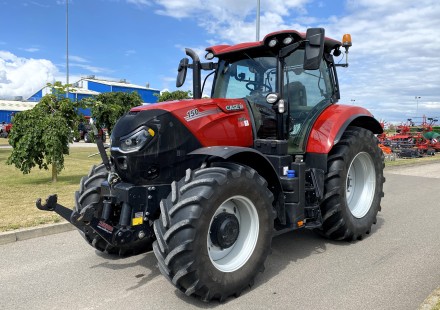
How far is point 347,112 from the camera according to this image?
523 centimetres

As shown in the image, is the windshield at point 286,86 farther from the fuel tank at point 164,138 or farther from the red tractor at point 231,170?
the fuel tank at point 164,138

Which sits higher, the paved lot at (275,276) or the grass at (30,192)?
the grass at (30,192)

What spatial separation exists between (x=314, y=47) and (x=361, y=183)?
8.35 ft

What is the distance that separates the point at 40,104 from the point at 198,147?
6.84 meters

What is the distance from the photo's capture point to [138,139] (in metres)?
3.70

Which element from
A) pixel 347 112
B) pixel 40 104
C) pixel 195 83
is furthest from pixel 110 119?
pixel 347 112

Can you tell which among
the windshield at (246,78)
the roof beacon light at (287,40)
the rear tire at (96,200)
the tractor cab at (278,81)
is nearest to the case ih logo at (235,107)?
→ the tractor cab at (278,81)

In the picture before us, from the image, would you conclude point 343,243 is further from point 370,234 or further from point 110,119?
point 110,119

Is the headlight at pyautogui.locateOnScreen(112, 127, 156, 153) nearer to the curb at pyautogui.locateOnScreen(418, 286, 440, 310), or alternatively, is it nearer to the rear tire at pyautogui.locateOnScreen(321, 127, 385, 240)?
the rear tire at pyautogui.locateOnScreen(321, 127, 385, 240)

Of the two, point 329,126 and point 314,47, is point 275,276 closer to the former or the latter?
point 329,126

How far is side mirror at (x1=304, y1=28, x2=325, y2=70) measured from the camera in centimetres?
400

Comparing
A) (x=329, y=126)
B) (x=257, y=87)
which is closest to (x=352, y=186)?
(x=329, y=126)

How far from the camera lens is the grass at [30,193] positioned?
5.85 metres

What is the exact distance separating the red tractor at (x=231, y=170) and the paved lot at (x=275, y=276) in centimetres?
25
